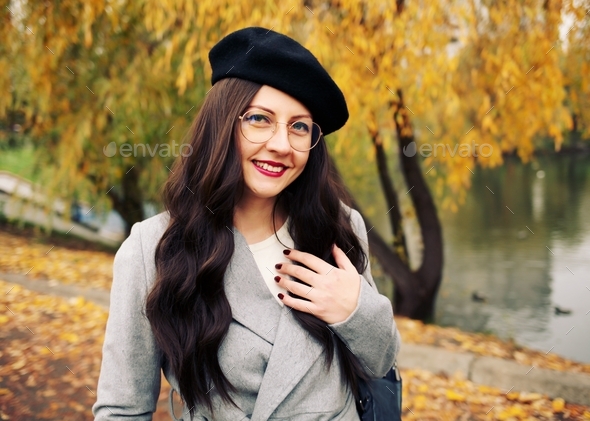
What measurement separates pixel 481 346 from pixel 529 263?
13.7ft

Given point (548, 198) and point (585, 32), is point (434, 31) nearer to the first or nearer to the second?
point (585, 32)

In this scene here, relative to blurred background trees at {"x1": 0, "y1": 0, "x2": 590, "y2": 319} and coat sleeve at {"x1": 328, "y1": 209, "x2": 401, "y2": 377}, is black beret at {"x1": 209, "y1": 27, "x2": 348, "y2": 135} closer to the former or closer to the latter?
coat sleeve at {"x1": 328, "y1": 209, "x2": 401, "y2": 377}

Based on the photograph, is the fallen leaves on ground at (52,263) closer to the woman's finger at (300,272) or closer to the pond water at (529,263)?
the woman's finger at (300,272)

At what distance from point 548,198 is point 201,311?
11077 millimetres

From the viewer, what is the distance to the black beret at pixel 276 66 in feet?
3.61

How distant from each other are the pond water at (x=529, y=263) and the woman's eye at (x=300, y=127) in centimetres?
444

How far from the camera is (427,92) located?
3209mm

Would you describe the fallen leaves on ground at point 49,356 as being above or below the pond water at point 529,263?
below

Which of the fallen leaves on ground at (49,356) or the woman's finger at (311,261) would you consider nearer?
the woman's finger at (311,261)

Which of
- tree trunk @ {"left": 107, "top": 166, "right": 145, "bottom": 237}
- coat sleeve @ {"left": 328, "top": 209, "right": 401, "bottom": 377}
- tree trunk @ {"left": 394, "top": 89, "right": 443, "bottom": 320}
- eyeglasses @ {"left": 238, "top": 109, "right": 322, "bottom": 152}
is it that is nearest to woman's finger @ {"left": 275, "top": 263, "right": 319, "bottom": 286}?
coat sleeve @ {"left": 328, "top": 209, "right": 401, "bottom": 377}

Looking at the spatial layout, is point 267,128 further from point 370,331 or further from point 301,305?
point 370,331

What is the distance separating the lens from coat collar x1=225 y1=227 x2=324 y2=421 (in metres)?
1.14

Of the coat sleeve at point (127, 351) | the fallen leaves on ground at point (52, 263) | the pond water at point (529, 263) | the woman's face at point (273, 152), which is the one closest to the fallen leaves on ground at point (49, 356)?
the fallen leaves on ground at point (52, 263)

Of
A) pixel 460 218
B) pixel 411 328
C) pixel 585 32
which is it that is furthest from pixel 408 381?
pixel 460 218
